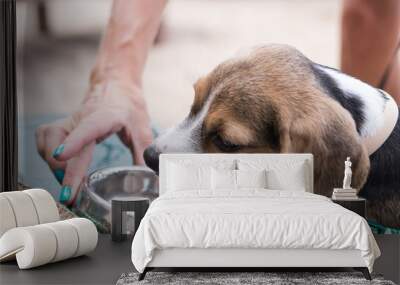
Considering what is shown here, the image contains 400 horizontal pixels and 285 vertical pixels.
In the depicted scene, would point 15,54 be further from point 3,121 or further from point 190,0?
point 190,0

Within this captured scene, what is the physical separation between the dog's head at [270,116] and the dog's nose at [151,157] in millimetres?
82

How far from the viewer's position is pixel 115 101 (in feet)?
23.2

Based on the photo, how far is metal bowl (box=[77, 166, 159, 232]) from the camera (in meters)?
7.08

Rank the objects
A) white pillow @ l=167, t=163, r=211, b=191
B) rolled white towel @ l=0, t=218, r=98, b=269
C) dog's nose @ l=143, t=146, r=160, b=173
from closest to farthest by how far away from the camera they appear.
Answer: rolled white towel @ l=0, t=218, r=98, b=269, white pillow @ l=167, t=163, r=211, b=191, dog's nose @ l=143, t=146, r=160, b=173

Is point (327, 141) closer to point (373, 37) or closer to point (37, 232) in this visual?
point (373, 37)

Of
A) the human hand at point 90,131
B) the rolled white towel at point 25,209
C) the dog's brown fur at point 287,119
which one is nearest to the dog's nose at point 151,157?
the human hand at point 90,131

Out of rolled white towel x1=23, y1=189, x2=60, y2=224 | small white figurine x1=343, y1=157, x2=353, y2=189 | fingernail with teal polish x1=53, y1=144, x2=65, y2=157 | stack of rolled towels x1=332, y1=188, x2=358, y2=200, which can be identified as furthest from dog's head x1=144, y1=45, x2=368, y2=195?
rolled white towel x1=23, y1=189, x2=60, y2=224

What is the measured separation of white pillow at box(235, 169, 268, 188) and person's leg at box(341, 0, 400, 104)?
172 cm

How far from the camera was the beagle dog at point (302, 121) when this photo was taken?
267 inches

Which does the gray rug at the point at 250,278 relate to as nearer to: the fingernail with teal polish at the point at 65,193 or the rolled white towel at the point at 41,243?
the rolled white towel at the point at 41,243

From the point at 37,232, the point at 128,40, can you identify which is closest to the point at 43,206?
the point at 37,232

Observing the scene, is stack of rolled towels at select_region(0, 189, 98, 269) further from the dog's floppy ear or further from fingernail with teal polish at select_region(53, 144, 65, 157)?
the dog's floppy ear

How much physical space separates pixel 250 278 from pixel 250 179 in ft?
5.28

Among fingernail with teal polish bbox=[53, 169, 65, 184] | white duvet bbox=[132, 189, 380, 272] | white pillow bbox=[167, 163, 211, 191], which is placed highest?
white duvet bbox=[132, 189, 380, 272]
